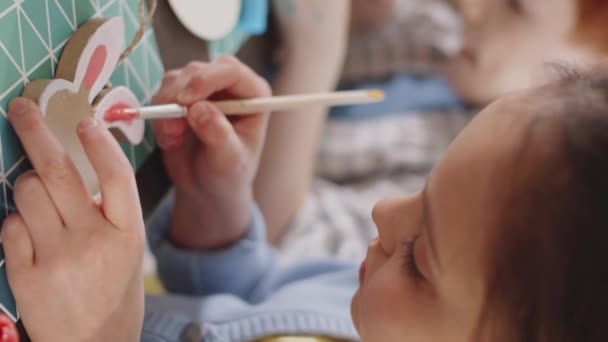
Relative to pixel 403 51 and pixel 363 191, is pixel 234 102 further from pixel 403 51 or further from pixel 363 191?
pixel 403 51

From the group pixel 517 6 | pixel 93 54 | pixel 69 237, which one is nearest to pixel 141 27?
pixel 93 54

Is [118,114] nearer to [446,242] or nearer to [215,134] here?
[215,134]

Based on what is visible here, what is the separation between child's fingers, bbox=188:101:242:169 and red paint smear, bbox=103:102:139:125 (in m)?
0.05

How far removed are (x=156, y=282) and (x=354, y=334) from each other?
0.33 meters

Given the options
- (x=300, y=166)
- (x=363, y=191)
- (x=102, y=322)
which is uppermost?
(x=102, y=322)

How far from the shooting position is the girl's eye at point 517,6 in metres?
1.11

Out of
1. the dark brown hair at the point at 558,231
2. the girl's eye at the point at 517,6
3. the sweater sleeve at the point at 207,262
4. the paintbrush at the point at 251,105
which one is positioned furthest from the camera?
the girl's eye at the point at 517,6

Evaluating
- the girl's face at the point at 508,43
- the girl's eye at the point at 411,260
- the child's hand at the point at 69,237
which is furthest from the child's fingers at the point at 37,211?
the girl's face at the point at 508,43

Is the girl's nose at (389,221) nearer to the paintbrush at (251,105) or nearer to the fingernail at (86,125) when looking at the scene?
the paintbrush at (251,105)

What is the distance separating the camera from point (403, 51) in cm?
129

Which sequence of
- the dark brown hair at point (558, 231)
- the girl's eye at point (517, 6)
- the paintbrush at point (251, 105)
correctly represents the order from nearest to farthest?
1. the dark brown hair at point (558, 231)
2. the paintbrush at point (251, 105)
3. the girl's eye at point (517, 6)

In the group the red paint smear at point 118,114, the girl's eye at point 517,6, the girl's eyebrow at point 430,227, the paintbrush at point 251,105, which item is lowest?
the girl's eye at point 517,6

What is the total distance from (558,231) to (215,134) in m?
0.28

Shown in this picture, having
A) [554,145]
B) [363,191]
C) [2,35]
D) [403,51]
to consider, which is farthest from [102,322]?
[403,51]
